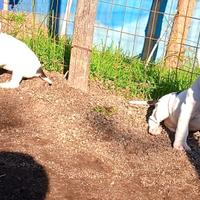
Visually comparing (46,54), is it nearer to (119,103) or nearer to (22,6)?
(119,103)

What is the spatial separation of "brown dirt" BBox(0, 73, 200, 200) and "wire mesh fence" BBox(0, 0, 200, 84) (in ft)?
5.45

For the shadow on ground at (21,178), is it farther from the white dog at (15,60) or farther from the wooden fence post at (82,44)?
the wooden fence post at (82,44)

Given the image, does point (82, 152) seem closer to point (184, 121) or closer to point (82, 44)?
point (184, 121)

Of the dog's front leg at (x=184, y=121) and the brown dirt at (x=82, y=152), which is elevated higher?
the dog's front leg at (x=184, y=121)

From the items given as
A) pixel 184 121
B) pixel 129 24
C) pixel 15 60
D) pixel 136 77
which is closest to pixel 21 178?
pixel 184 121

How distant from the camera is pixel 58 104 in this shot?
223 inches

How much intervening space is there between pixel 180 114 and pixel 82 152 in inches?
42.1

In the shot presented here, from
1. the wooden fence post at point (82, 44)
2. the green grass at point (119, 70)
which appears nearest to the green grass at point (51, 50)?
the green grass at point (119, 70)

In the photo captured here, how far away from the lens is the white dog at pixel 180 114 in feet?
16.2

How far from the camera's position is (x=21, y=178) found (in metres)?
4.03

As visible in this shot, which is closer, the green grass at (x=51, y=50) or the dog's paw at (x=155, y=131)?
the dog's paw at (x=155, y=131)

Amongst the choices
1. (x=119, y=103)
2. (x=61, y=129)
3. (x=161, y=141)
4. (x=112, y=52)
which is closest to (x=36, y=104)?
(x=61, y=129)

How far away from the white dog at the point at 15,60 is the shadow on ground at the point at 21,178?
5.48 ft

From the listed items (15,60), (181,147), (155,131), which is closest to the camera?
(181,147)
